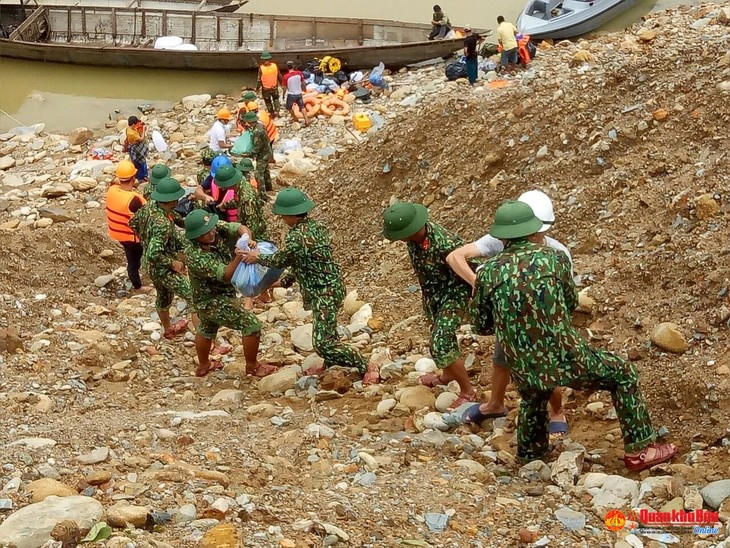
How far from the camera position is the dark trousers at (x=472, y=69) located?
579 inches

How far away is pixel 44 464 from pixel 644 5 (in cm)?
1969

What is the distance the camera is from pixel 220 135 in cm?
1162

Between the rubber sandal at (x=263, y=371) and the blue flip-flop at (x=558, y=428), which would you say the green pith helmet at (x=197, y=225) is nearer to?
the rubber sandal at (x=263, y=371)

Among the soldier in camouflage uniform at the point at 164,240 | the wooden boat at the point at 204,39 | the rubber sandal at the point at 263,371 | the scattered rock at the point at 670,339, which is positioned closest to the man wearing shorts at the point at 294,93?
the wooden boat at the point at 204,39

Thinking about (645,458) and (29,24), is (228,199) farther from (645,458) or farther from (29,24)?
(29,24)

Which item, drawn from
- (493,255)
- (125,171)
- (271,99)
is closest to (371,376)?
(493,255)

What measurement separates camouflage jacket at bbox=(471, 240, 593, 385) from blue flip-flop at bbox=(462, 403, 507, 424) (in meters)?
1.14

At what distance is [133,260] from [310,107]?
689 centimetres

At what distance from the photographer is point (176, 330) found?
8.05m

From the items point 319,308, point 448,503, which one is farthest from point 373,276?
point 448,503

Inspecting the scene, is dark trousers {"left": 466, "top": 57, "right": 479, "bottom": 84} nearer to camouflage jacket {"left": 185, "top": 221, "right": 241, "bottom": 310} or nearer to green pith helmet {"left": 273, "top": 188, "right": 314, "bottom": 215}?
camouflage jacket {"left": 185, "top": 221, "right": 241, "bottom": 310}

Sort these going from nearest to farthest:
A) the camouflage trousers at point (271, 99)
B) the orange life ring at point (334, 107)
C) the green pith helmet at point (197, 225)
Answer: the green pith helmet at point (197, 225) < the camouflage trousers at point (271, 99) < the orange life ring at point (334, 107)

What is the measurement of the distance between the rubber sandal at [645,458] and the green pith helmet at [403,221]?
1796 mm

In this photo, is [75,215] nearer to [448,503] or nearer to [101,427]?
[101,427]
